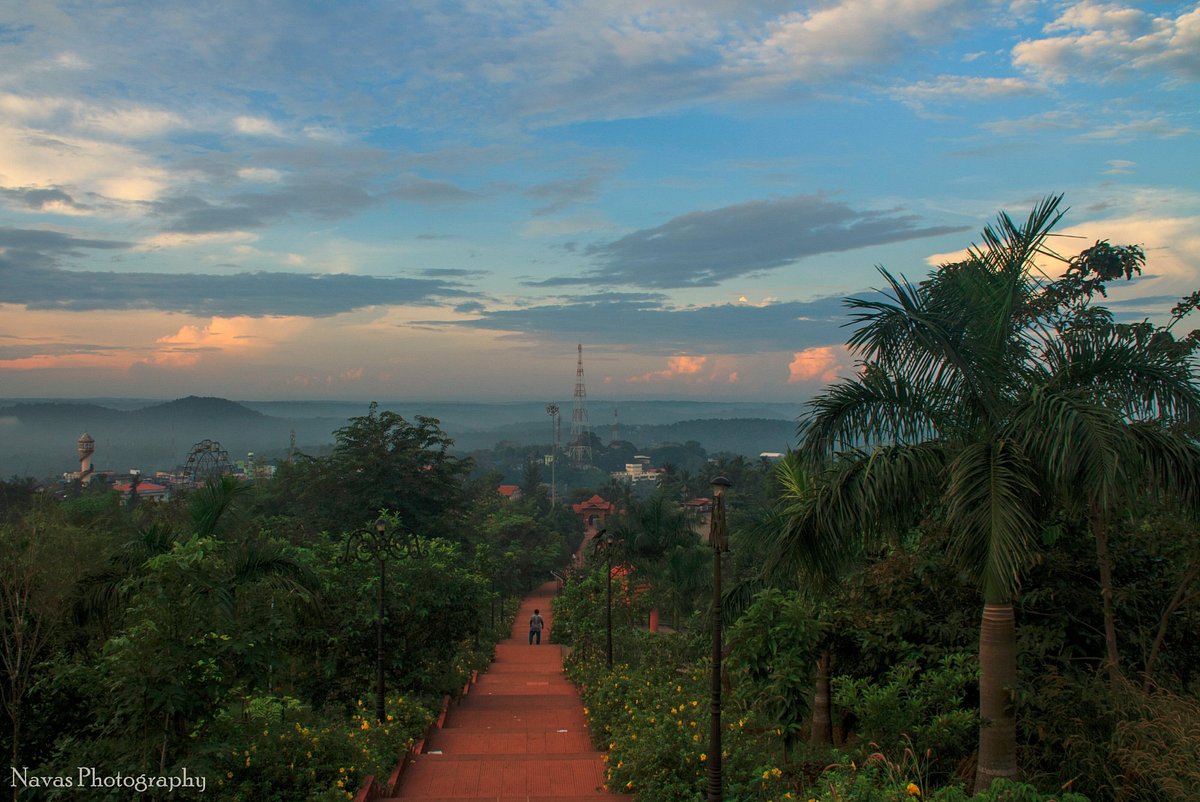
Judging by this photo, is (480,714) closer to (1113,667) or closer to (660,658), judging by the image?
(660,658)

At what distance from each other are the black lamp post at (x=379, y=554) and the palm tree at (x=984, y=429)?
6949 mm

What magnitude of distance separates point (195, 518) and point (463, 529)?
19097mm

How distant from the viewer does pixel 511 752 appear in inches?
452

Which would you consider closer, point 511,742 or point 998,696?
point 998,696

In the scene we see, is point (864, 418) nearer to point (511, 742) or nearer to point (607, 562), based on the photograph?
point (511, 742)

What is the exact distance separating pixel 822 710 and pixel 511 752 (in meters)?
4.29

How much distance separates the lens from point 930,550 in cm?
987

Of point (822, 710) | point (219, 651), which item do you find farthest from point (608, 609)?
point (219, 651)

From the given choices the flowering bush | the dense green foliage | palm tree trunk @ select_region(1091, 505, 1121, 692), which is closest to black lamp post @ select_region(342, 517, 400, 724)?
the dense green foliage

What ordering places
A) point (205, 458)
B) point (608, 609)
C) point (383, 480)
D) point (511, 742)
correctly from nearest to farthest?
point (511, 742) → point (608, 609) → point (383, 480) → point (205, 458)

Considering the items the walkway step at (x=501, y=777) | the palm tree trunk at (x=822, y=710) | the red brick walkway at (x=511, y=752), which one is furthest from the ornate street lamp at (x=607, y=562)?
the palm tree trunk at (x=822, y=710)

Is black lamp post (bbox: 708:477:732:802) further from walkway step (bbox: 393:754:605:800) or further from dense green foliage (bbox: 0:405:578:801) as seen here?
dense green foliage (bbox: 0:405:578:801)

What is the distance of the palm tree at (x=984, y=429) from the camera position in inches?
267

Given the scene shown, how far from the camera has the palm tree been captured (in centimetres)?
677
